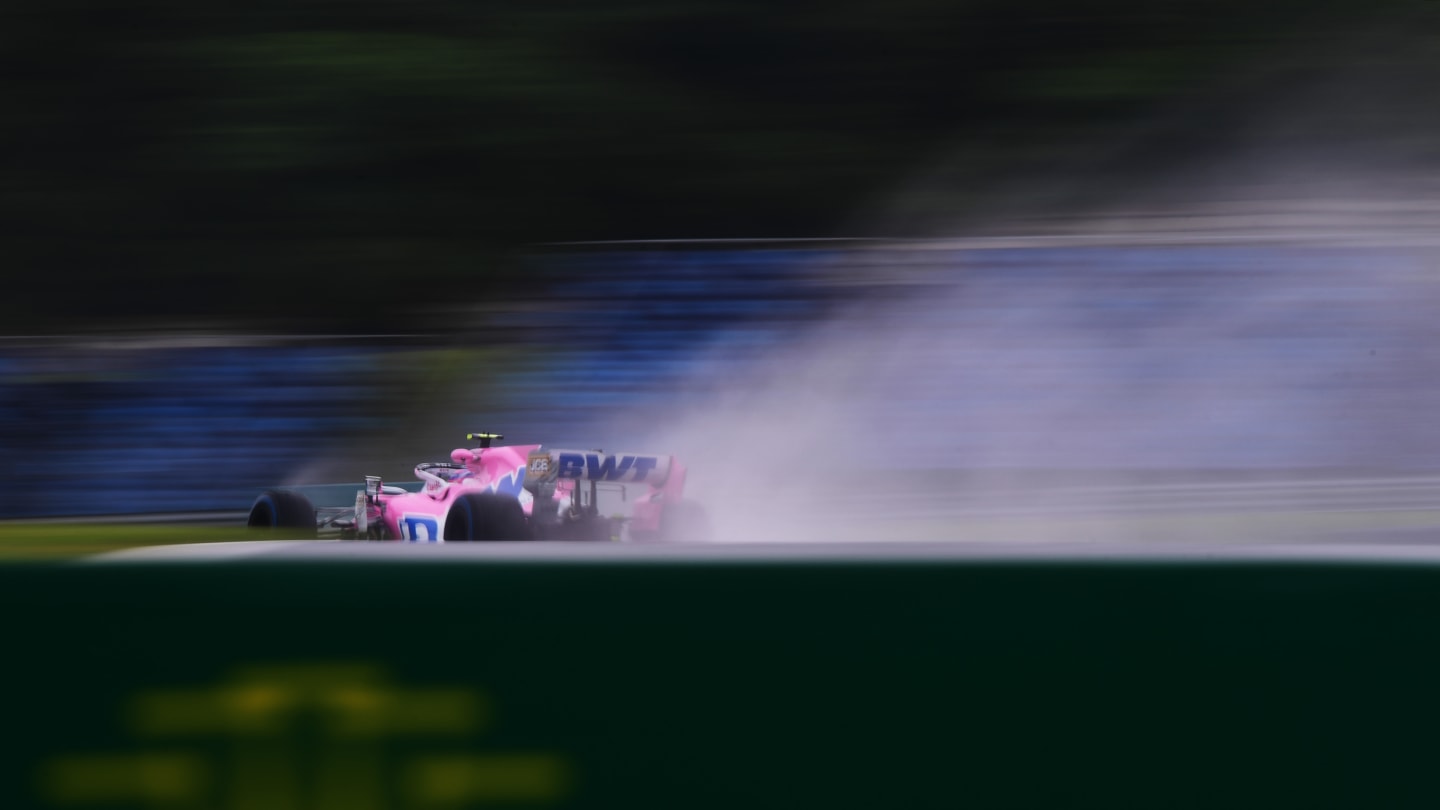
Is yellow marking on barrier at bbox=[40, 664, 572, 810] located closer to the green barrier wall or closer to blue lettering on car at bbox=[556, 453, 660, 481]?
the green barrier wall

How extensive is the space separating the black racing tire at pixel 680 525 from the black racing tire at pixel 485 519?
12.4 inches

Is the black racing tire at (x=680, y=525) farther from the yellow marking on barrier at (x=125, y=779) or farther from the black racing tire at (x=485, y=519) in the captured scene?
the yellow marking on barrier at (x=125, y=779)

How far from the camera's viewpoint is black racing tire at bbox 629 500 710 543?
8.95 feet

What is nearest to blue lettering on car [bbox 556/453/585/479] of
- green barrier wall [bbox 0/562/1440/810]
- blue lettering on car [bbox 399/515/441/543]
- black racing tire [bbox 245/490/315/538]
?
blue lettering on car [bbox 399/515/441/543]

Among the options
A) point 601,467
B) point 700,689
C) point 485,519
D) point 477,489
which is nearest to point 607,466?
point 601,467

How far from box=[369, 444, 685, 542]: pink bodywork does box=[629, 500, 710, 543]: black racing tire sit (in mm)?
14

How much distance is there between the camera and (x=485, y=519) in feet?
7.94

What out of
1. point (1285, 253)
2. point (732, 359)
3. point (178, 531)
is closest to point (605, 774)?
point (178, 531)

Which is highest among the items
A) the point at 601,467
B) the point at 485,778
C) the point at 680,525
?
the point at 601,467

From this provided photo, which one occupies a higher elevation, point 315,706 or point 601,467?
point 601,467

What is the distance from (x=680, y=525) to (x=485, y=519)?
469 mm

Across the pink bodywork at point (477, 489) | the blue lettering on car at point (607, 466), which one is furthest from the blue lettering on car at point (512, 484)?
the blue lettering on car at point (607, 466)

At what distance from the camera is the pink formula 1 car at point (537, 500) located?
2.63 metres

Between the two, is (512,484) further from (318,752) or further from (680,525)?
(318,752)
